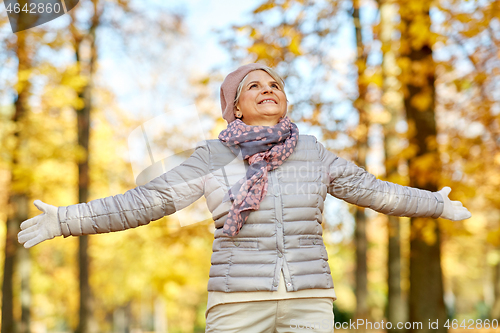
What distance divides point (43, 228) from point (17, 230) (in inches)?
314

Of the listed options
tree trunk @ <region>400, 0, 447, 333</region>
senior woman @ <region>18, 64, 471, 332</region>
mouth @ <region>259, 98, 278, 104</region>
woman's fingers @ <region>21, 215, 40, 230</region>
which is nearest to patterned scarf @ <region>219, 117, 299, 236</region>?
senior woman @ <region>18, 64, 471, 332</region>

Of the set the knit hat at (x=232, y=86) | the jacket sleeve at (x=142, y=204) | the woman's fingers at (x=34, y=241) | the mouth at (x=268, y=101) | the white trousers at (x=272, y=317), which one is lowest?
the white trousers at (x=272, y=317)

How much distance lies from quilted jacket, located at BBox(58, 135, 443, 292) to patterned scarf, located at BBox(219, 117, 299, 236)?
55mm

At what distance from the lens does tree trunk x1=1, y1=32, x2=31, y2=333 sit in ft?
26.4

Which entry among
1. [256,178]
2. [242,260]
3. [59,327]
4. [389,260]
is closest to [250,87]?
[256,178]

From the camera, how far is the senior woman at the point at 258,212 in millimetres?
2230

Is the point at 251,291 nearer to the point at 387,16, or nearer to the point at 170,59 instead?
the point at 387,16

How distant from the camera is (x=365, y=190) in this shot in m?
2.55

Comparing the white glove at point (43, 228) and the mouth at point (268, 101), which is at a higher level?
the mouth at point (268, 101)

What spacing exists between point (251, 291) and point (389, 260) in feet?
26.9

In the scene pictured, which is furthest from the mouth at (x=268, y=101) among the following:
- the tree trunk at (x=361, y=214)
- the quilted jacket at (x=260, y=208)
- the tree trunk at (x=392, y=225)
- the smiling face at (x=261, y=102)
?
the tree trunk at (x=392, y=225)

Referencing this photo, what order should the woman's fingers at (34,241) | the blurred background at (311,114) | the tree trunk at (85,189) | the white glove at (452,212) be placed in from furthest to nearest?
the tree trunk at (85,189)
the blurred background at (311,114)
the white glove at (452,212)
the woman's fingers at (34,241)

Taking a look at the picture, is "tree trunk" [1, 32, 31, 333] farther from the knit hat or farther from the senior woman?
the senior woman

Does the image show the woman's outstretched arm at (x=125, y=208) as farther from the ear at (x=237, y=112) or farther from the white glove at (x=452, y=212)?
the white glove at (x=452, y=212)
